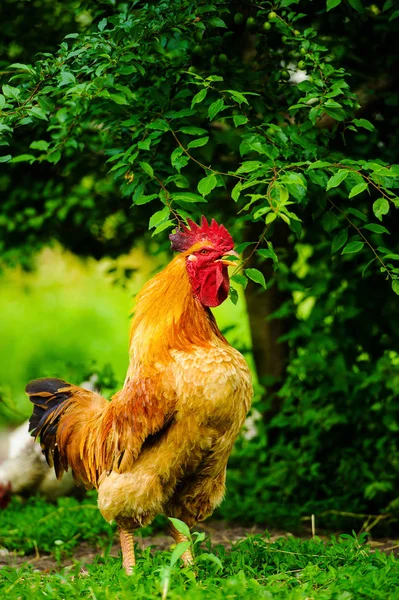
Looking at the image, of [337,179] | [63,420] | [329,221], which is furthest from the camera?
[63,420]

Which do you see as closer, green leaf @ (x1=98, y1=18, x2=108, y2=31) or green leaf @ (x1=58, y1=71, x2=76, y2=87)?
green leaf @ (x1=58, y1=71, x2=76, y2=87)

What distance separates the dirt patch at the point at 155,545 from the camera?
15.1 ft

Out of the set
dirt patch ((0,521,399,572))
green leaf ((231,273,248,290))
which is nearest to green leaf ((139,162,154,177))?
green leaf ((231,273,248,290))

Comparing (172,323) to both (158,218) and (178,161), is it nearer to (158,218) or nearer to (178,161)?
(158,218)

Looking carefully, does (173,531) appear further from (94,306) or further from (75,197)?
(94,306)

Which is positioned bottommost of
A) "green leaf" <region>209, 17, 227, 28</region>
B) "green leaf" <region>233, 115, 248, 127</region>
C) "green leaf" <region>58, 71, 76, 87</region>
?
"green leaf" <region>233, 115, 248, 127</region>

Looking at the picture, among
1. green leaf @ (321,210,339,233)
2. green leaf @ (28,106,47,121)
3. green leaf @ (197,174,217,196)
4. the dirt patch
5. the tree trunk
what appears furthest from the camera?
the tree trunk

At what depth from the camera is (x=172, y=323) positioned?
351 centimetres

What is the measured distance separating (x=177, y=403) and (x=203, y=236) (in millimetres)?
732

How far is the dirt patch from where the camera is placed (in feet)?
15.1

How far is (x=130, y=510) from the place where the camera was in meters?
3.56

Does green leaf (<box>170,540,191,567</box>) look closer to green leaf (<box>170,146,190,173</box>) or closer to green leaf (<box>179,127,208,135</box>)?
green leaf (<box>170,146,190,173</box>)

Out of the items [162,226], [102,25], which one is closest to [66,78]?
[102,25]

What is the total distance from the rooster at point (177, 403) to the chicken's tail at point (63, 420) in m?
0.21
